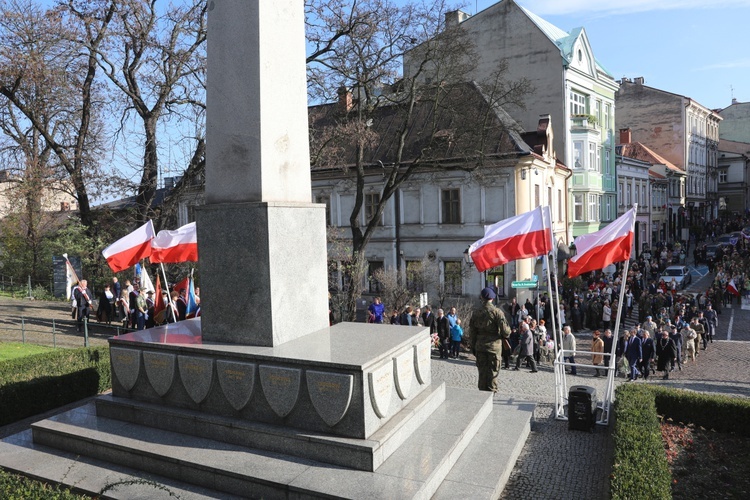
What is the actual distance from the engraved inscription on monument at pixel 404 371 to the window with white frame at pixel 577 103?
32.4 meters

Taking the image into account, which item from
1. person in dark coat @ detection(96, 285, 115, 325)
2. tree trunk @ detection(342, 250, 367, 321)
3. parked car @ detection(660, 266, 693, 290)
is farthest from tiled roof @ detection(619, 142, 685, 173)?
person in dark coat @ detection(96, 285, 115, 325)

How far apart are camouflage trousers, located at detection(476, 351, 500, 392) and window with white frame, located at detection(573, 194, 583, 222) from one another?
30.2 meters

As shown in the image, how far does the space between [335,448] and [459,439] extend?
1703 millimetres

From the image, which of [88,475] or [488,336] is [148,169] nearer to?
[488,336]

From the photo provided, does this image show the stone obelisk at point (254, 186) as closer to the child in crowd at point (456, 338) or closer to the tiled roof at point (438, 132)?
the child in crowd at point (456, 338)

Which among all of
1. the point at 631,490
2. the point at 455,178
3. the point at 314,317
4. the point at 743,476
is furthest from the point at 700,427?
the point at 455,178

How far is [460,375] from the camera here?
15.5 metres

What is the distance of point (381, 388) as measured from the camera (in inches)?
291

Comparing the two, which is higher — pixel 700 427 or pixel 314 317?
pixel 314 317

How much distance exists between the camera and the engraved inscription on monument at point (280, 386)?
7.33m

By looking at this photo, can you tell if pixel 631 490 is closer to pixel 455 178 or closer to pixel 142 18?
pixel 142 18

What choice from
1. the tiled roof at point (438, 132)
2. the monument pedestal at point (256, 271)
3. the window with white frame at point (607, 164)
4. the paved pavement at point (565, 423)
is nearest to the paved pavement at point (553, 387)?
the paved pavement at point (565, 423)

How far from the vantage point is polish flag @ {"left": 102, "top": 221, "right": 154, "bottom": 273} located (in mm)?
13258

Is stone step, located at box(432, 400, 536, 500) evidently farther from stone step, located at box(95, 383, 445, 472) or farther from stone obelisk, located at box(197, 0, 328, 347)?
stone obelisk, located at box(197, 0, 328, 347)
